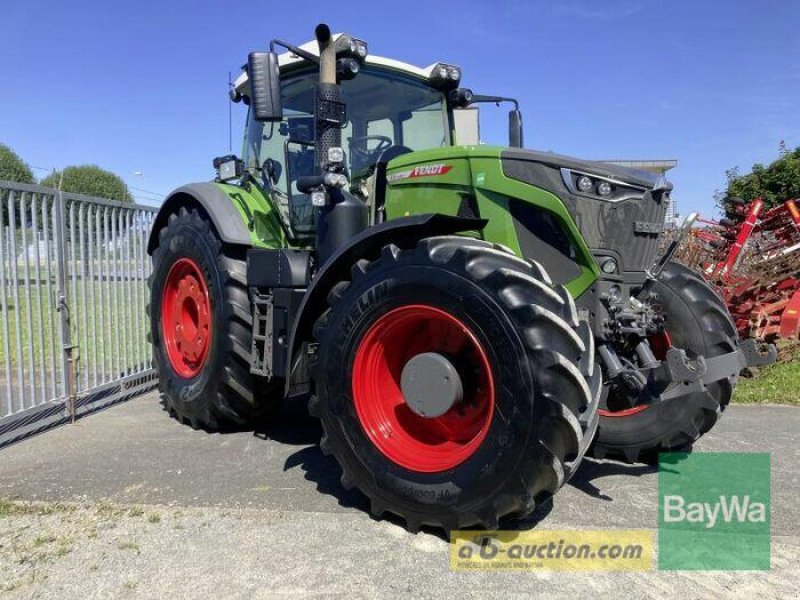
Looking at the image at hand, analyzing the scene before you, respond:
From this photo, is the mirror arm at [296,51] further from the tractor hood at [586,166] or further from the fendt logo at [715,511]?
the fendt logo at [715,511]

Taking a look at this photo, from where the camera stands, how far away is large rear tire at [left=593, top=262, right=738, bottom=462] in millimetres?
3697

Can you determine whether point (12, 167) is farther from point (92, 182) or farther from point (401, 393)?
point (401, 393)

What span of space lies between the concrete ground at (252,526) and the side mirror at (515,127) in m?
2.39

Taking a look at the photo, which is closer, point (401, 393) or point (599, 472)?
point (401, 393)

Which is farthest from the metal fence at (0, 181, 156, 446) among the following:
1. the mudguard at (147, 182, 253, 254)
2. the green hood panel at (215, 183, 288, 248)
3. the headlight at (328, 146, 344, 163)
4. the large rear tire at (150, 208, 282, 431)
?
the headlight at (328, 146, 344, 163)

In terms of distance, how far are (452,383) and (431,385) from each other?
0.11 meters

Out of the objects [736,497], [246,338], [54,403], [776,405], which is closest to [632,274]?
[736,497]

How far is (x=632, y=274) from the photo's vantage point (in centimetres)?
339

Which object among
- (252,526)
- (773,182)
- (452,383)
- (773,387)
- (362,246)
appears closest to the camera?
(452,383)

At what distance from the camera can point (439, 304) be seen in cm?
295

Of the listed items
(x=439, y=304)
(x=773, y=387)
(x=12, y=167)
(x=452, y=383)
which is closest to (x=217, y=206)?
(x=439, y=304)

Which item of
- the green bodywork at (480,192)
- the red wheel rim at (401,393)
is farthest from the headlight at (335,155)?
the red wheel rim at (401,393)

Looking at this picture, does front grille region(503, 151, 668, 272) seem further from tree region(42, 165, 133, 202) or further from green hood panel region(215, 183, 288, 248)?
tree region(42, 165, 133, 202)

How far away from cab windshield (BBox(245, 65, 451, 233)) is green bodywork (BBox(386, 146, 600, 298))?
645 mm
